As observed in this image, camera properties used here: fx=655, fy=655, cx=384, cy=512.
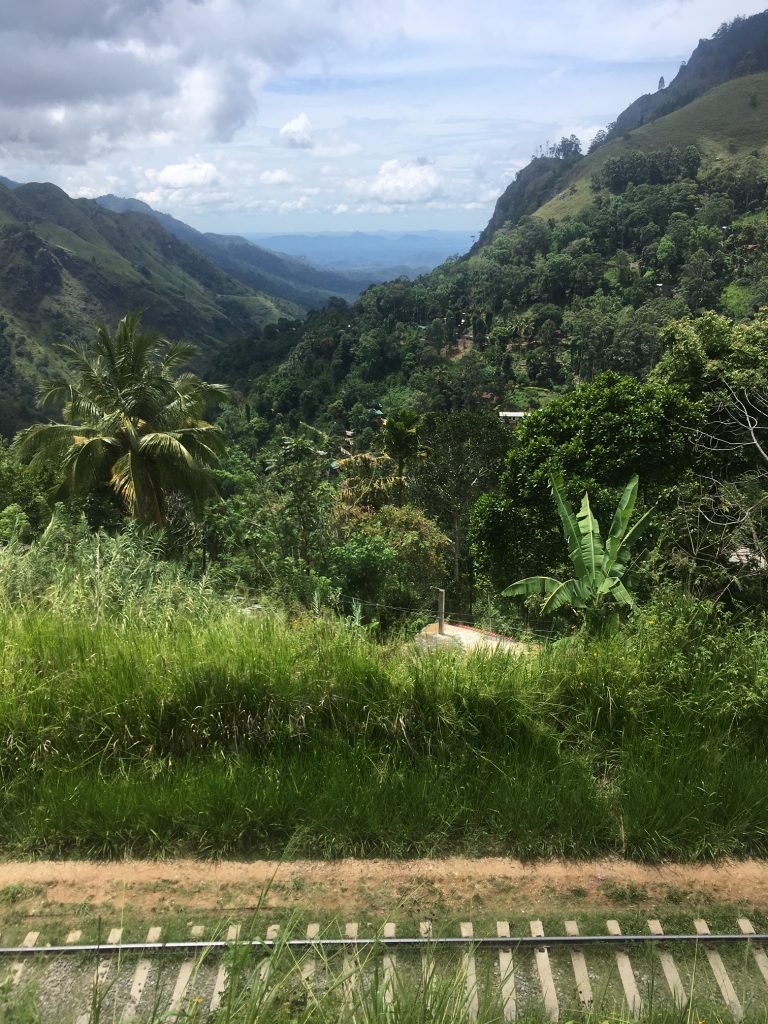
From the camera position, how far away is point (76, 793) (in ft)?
13.5

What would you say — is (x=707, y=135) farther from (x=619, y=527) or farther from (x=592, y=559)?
(x=592, y=559)

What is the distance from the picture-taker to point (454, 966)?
3.39 metres

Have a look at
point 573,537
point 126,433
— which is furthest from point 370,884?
point 126,433

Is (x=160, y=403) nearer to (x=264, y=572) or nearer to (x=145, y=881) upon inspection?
(x=264, y=572)

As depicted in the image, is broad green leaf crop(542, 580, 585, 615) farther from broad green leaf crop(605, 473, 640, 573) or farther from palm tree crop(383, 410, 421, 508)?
palm tree crop(383, 410, 421, 508)

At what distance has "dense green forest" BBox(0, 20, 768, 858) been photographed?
422 centimetres

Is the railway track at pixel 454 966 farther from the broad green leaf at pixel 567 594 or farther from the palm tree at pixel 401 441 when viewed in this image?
the palm tree at pixel 401 441

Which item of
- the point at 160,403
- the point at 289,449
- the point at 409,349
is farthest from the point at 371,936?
the point at 409,349

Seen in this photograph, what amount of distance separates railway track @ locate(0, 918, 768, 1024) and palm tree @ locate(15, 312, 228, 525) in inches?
392

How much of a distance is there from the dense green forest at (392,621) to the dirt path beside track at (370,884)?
14cm

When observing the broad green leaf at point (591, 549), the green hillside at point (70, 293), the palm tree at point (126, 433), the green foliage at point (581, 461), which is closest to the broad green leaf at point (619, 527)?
the broad green leaf at point (591, 549)

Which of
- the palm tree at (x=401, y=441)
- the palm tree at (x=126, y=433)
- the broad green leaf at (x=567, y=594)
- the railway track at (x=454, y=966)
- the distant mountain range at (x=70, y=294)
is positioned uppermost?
the distant mountain range at (x=70, y=294)

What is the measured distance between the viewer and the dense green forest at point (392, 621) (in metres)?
4.22

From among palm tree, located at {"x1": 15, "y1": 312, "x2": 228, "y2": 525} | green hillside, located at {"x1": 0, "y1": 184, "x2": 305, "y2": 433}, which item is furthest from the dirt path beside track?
green hillside, located at {"x1": 0, "y1": 184, "x2": 305, "y2": 433}
